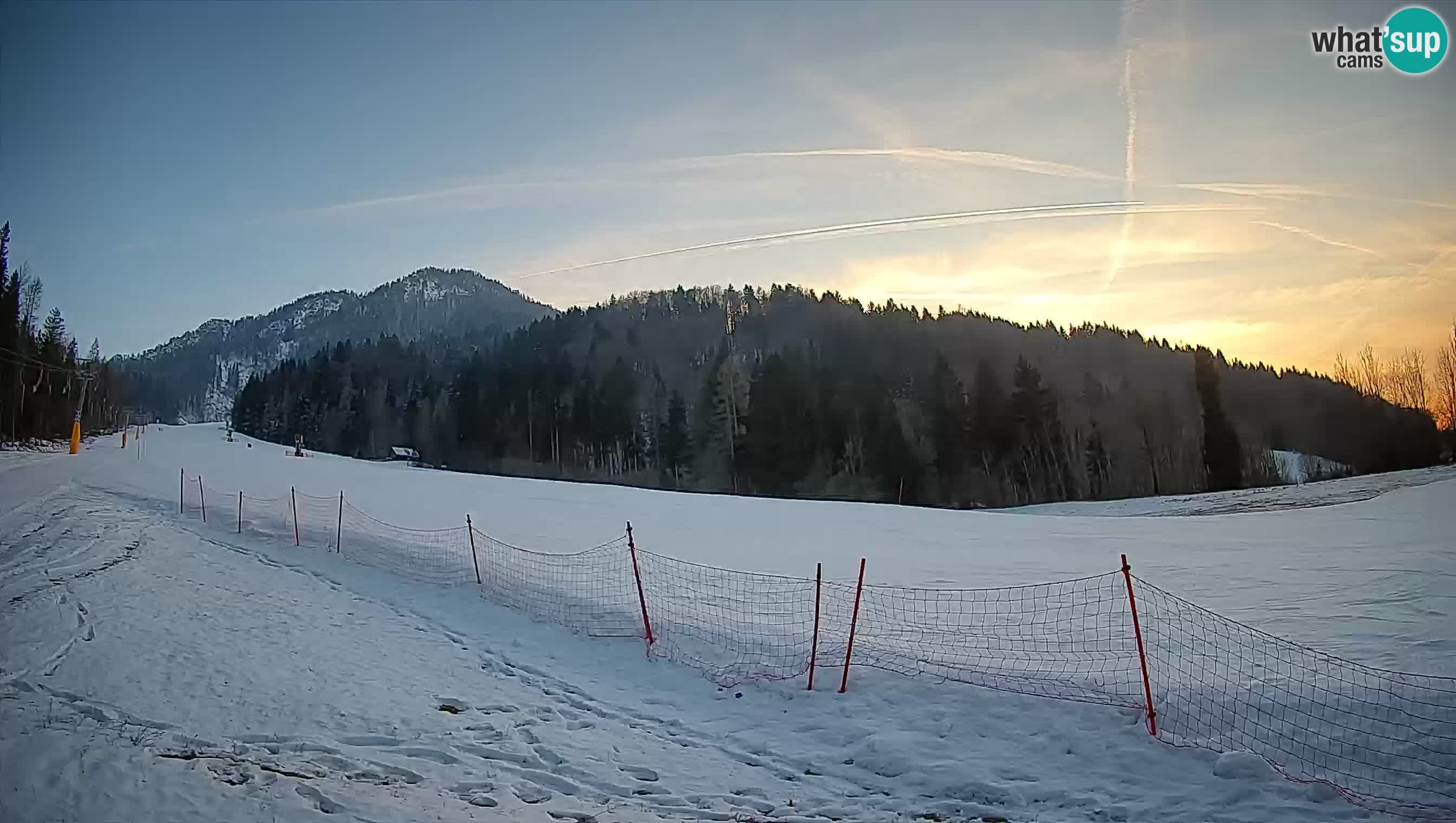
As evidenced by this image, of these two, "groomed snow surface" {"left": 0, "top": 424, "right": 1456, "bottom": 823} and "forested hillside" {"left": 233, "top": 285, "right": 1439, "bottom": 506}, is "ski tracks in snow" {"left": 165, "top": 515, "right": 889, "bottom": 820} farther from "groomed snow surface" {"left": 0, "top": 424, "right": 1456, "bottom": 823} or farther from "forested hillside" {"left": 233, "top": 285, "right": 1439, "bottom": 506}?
"forested hillside" {"left": 233, "top": 285, "right": 1439, "bottom": 506}

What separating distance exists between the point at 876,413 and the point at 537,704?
46.0 metres

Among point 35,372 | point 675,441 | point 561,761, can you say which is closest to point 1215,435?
point 675,441

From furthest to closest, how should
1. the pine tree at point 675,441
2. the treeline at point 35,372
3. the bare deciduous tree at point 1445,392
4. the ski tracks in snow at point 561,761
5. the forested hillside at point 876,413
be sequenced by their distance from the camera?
1. the pine tree at point 675,441
2. the forested hillside at point 876,413
3. the treeline at point 35,372
4. the bare deciduous tree at point 1445,392
5. the ski tracks in snow at point 561,761

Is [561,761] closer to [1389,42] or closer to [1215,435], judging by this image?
[1389,42]

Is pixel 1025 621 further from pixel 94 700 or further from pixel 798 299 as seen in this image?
pixel 798 299

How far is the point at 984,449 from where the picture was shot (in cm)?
4772

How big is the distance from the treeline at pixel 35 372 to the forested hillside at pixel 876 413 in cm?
2855

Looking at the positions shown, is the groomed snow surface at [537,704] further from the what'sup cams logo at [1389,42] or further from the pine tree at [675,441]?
the pine tree at [675,441]

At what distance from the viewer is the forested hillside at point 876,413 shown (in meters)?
41.2

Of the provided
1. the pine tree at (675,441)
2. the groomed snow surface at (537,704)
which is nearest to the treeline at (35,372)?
the groomed snow surface at (537,704)

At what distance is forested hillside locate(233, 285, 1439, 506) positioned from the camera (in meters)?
41.2

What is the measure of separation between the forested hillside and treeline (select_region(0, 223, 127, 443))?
28.5 metres

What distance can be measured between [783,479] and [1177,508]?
2573cm

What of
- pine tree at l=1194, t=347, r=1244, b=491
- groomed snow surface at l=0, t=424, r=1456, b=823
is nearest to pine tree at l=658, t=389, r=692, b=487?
pine tree at l=1194, t=347, r=1244, b=491
